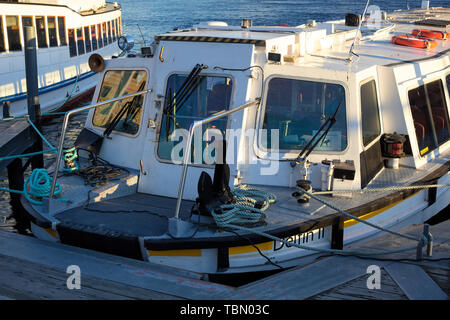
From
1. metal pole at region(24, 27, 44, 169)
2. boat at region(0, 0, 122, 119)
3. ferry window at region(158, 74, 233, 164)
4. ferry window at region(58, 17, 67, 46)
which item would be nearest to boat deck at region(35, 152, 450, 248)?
ferry window at region(158, 74, 233, 164)

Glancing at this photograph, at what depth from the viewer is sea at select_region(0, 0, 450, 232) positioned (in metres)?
36.7

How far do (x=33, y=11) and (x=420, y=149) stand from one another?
42.3 feet

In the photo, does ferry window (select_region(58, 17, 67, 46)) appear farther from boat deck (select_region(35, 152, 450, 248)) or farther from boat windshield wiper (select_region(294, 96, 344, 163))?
boat windshield wiper (select_region(294, 96, 344, 163))

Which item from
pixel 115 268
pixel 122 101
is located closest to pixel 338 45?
pixel 122 101

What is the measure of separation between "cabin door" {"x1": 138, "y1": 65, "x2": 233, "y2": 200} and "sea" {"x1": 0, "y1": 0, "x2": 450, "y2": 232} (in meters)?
23.3

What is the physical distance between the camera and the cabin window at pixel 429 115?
301 inches

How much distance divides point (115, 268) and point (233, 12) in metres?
39.9

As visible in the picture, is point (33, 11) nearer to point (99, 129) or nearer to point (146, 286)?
point (99, 129)

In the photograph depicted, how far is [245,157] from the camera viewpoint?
662cm

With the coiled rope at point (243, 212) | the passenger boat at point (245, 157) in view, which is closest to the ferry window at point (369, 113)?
the passenger boat at point (245, 157)

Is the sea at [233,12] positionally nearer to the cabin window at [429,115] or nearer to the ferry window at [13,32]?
the ferry window at [13,32]

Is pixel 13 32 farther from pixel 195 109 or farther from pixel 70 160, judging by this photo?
pixel 195 109

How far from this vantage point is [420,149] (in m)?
7.55
